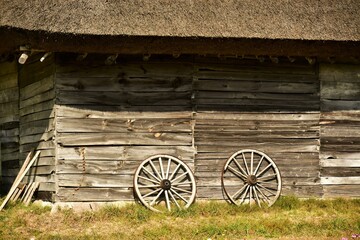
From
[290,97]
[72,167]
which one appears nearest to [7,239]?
[72,167]

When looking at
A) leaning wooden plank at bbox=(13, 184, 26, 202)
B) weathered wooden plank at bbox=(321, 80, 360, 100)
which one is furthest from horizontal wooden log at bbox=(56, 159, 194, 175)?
weathered wooden plank at bbox=(321, 80, 360, 100)

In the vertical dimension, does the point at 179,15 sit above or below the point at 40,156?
above

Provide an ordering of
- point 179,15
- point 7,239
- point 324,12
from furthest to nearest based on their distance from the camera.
Result: point 324,12, point 179,15, point 7,239

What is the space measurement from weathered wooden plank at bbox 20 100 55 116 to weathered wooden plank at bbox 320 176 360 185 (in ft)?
16.5

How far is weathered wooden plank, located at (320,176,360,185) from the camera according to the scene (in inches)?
423

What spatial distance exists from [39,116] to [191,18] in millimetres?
3128

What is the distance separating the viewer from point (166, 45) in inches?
375

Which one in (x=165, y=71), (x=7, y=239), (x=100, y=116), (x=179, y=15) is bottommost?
(x=7, y=239)

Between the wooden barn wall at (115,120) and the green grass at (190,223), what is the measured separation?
608mm

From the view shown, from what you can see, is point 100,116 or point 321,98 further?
point 321,98

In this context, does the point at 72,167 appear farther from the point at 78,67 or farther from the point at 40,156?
the point at 78,67

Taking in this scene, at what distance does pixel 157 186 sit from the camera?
979 centimetres

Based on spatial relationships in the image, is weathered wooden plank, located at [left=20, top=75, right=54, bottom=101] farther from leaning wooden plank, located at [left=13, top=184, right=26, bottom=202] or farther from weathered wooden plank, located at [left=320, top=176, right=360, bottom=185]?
weathered wooden plank, located at [left=320, top=176, right=360, bottom=185]

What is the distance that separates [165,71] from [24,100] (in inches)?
107
